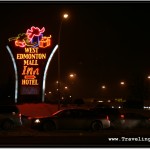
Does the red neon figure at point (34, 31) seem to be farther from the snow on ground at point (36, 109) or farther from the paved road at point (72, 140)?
the paved road at point (72, 140)

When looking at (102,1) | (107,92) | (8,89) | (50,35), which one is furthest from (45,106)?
(107,92)

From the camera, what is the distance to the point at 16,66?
4662cm

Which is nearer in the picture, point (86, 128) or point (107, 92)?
point (86, 128)

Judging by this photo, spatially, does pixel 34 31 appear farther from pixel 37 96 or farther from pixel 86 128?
pixel 86 128

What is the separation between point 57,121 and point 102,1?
13.4 metres

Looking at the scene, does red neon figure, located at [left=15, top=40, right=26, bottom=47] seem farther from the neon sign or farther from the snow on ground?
the snow on ground

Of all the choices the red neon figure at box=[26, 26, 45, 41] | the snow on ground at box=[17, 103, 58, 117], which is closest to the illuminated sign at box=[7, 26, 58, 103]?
the red neon figure at box=[26, 26, 45, 41]

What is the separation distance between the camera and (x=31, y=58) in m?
45.7

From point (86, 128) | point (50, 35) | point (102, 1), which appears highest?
point (50, 35)

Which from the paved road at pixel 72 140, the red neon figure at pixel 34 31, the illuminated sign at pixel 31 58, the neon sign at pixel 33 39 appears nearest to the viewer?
the paved road at pixel 72 140

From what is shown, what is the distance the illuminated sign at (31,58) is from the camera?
45.5 metres

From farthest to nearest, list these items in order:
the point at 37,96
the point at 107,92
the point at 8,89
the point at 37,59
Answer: the point at 107,92 → the point at 8,89 → the point at 37,96 → the point at 37,59

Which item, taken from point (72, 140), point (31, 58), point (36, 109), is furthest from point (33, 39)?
point (72, 140)

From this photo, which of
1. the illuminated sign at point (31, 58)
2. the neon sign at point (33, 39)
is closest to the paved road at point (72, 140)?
the illuminated sign at point (31, 58)
